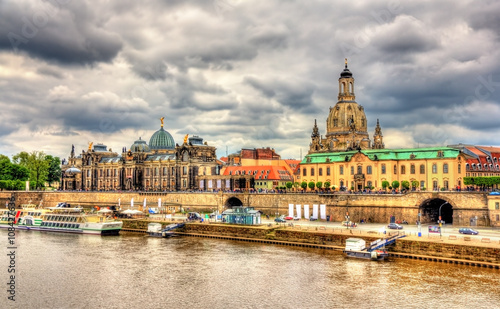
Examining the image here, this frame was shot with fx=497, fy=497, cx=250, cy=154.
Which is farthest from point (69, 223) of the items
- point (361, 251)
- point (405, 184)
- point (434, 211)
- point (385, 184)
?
point (434, 211)

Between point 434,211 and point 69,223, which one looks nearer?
point 434,211

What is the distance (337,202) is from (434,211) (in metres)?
16.3

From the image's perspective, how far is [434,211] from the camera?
82.3 meters

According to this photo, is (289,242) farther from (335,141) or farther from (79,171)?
(79,171)

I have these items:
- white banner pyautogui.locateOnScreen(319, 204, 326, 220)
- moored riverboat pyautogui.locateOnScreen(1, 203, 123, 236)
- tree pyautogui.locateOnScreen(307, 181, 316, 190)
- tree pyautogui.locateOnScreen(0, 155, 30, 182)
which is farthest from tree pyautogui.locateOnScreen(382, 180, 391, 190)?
tree pyautogui.locateOnScreen(0, 155, 30, 182)

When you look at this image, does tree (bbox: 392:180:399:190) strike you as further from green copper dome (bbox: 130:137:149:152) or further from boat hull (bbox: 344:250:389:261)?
green copper dome (bbox: 130:137:149:152)

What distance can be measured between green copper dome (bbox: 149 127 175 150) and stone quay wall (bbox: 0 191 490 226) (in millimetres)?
28909

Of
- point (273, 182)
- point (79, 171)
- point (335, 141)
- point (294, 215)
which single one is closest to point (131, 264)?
point (294, 215)

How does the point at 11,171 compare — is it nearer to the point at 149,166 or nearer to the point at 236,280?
the point at 149,166

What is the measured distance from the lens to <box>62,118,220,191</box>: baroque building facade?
134m

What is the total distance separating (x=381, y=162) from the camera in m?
93.6

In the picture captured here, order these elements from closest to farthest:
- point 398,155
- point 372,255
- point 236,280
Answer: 1. point 236,280
2. point 372,255
3. point 398,155

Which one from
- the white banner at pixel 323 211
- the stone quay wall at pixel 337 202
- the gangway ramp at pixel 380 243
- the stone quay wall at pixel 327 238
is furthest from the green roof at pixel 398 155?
the gangway ramp at pixel 380 243

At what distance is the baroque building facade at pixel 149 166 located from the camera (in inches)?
5266
